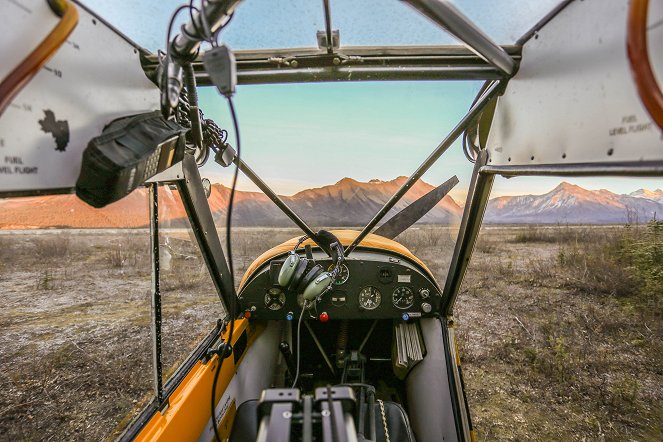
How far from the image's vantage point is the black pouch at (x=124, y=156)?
815mm

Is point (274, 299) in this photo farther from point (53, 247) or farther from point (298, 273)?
point (53, 247)

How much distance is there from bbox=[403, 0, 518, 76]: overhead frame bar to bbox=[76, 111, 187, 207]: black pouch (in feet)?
2.74

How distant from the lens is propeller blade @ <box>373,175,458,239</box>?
2238 millimetres

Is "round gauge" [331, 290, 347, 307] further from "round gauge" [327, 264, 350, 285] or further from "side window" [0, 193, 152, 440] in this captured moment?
"side window" [0, 193, 152, 440]

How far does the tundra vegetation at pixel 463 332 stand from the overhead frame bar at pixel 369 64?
0.88 meters

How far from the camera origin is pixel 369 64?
141 centimetres

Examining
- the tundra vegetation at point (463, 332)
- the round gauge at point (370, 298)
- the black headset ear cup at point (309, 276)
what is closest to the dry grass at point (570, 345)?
the tundra vegetation at point (463, 332)

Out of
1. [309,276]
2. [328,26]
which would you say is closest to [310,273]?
[309,276]

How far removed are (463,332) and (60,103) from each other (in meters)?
5.88

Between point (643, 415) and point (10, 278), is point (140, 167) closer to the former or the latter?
point (643, 415)

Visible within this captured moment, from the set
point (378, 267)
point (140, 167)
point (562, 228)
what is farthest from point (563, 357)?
point (562, 228)

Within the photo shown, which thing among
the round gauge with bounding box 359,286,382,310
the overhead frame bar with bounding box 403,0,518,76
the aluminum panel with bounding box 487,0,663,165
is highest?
the overhead frame bar with bounding box 403,0,518,76

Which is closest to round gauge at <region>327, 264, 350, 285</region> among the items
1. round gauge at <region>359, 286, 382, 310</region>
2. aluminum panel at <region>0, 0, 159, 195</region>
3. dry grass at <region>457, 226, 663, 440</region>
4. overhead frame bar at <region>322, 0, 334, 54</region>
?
round gauge at <region>359, 286, 382, 310</region>

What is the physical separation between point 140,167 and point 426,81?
1.22 meters
